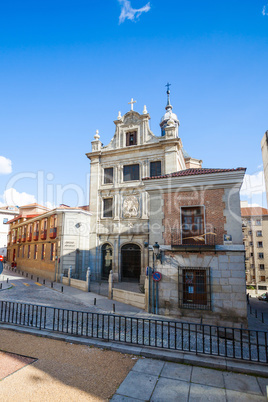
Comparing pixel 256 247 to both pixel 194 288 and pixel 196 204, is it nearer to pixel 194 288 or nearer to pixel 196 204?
pixel 196 204

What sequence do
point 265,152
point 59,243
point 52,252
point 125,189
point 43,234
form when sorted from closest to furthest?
point 265,152 → point 59,243 → point 52,252 → point 125,189 → point 43,234

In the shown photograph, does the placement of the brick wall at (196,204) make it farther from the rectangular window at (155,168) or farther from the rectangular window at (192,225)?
the rectangular window at (155,168)

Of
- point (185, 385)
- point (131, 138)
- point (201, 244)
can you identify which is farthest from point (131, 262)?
point (185, 385)

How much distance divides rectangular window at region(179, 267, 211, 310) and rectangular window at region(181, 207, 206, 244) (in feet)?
4.75

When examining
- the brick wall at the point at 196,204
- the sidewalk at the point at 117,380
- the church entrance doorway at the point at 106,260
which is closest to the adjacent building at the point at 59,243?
the church entrance doorway at the point at 106,260

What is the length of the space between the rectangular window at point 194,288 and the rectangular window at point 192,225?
145 cm

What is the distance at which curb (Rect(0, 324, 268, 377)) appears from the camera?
6008mm

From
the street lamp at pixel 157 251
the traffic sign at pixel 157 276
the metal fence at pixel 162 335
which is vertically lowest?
the metal fence at pixel 162 335

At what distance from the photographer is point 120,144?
27234mm

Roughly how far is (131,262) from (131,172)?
9791 mm

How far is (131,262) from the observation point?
24047 millimetres

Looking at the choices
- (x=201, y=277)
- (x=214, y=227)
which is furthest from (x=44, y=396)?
(x=214, y=227)

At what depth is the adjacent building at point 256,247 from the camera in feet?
156

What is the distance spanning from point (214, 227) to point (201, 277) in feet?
8.55
